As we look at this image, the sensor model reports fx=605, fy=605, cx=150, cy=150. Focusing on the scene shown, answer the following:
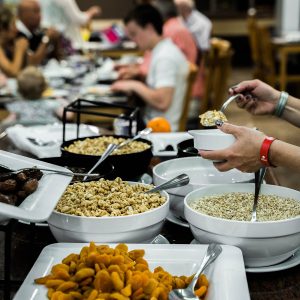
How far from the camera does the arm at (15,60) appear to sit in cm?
445

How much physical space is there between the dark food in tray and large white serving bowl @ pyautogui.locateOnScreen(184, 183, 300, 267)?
1.02ft

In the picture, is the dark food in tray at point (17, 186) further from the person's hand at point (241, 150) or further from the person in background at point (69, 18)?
the person in background at point (69, 18)

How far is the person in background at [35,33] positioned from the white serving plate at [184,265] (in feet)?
12.6

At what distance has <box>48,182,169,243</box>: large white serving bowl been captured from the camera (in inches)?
44.6

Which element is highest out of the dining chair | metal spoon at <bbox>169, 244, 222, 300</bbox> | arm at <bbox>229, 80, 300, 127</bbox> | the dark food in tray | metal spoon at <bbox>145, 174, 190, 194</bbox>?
the dark food in tray

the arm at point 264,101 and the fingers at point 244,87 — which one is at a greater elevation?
the fingers at point 244,87

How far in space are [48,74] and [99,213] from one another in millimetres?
3247

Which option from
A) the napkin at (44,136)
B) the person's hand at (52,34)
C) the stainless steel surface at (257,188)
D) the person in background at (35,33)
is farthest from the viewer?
the person's hand at (52,34)

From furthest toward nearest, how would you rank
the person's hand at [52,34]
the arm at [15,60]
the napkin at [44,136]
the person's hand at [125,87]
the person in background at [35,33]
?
the person's hand at [52,34]
the person in background at [35,33]
the arm at [15,60]
the person's hand at [125,87]
the napkin at [44,136]

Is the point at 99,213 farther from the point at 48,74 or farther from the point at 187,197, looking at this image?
the point at 48,74

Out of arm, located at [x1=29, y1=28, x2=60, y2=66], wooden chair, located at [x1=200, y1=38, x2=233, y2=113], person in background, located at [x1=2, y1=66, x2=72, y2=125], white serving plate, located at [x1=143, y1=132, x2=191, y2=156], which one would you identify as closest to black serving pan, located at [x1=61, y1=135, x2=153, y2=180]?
white serving plate, located at [x1=143, y1=132, x2=191, y2=156]

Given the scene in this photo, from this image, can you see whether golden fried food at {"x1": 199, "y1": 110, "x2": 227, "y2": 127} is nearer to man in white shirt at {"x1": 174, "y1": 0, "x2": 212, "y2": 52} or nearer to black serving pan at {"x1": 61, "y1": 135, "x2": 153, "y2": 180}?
black serving pan at {"x1": 61, "y1": 135, "x2": 153, "y2": 180}

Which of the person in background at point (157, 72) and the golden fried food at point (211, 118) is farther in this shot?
the person in background at point (157, 72)

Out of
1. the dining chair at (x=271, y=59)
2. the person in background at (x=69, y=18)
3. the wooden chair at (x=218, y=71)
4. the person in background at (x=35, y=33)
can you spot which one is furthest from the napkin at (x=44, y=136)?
the dining chair at (x=271, y=59)
